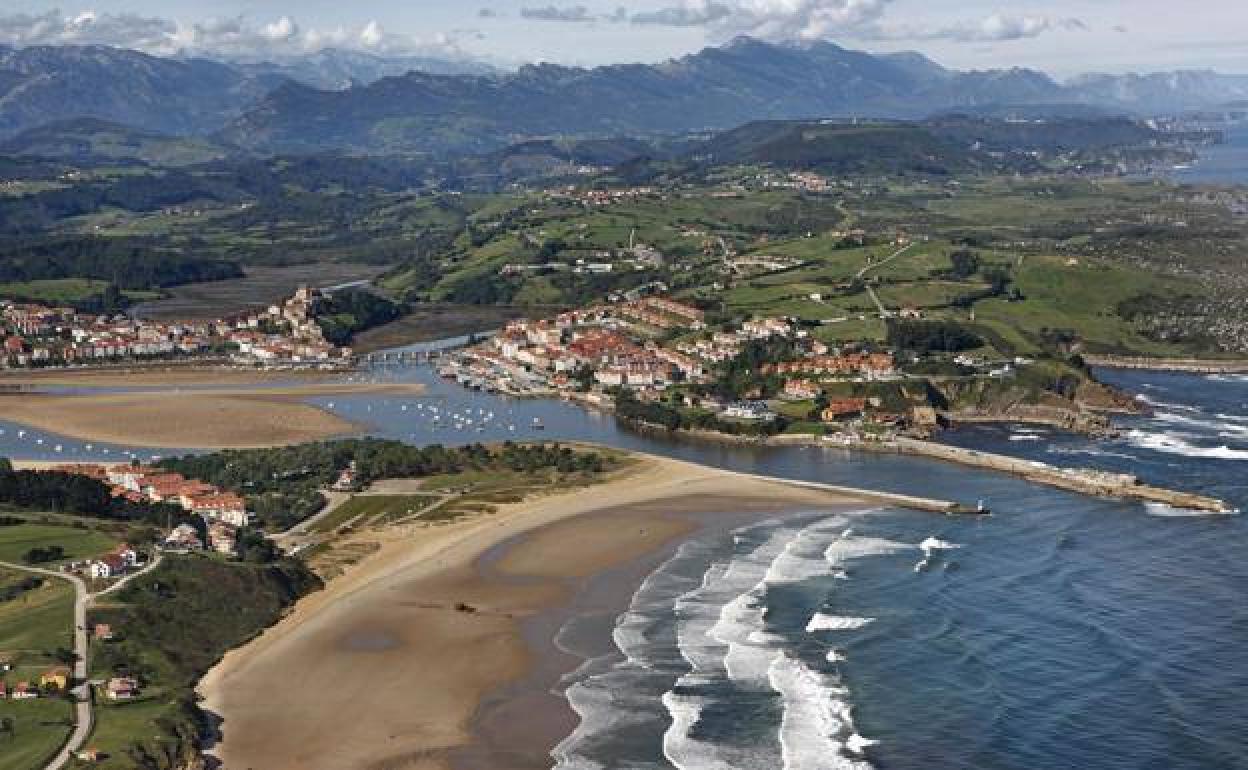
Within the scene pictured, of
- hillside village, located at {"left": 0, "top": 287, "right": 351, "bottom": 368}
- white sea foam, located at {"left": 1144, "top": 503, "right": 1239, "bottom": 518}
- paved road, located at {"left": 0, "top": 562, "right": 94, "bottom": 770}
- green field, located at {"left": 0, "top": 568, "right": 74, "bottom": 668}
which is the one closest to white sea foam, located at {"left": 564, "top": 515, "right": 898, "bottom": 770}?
paved road, located at {"left": 0, "top": 562, "right": 94, "bottom": 770}

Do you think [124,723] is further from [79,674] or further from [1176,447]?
[1176,447]

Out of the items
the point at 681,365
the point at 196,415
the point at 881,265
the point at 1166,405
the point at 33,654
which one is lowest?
the point at 196,415

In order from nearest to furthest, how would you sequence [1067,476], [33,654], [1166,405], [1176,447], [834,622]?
[33,654] < [834,622] < [1067,476] < [1176,447] < [1166,405]

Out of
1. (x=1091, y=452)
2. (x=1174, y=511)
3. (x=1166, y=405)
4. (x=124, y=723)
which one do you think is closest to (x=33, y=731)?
(x=124, y=723)

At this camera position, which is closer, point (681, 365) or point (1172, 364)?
point (681, 365)

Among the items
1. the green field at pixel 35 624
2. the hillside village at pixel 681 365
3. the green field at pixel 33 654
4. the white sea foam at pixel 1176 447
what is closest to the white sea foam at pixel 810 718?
the green field at pixel 33 654
